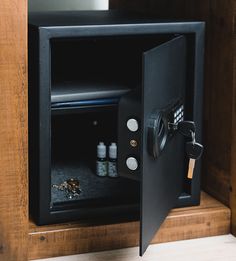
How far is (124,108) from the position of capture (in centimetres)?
123

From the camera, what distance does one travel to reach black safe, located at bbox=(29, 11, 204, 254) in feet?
3.75

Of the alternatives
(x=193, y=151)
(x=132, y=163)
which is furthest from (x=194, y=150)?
(x=132, y=163)

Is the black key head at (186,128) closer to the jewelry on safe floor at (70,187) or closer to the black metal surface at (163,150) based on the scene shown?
the black metal surface at (163,150)

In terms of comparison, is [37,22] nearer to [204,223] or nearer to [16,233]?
[16,233]

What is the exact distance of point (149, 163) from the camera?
3.70 ft

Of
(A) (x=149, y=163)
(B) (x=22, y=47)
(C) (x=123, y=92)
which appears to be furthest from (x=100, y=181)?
(B) (x=22, y=47)

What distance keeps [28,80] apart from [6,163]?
18 cm

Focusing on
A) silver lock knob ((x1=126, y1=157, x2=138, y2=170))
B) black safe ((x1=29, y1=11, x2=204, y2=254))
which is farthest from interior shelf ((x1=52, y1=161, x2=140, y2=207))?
silver lock knob ((x1=126, y1=157, x2=138, y2=170))

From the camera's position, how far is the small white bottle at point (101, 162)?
1435mm

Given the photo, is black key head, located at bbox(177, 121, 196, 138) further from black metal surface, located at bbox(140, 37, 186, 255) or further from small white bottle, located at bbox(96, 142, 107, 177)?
small white bottle, located at bbox(96, 142, 107, 177)

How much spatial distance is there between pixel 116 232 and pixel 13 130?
0.94ft

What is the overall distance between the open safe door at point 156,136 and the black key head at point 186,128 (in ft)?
0.05

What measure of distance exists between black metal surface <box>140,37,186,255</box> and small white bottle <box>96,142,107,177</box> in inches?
Answer: 6.5

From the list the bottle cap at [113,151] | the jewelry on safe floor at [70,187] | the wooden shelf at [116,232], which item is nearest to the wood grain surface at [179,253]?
the wooden shelf at [116,232]
